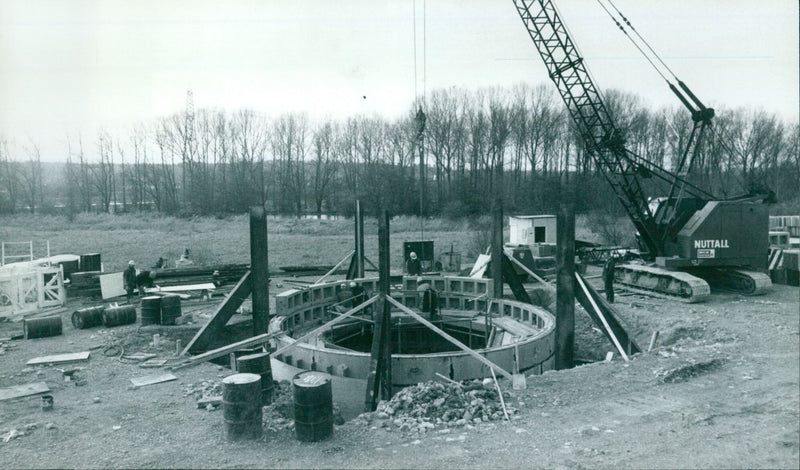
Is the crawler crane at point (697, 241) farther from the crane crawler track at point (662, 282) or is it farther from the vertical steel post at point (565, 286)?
the vertical steel post at point (565, 286)

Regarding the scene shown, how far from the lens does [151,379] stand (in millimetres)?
9992

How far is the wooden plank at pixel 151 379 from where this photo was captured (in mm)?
9750

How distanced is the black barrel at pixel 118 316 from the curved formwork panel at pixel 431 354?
144 inches

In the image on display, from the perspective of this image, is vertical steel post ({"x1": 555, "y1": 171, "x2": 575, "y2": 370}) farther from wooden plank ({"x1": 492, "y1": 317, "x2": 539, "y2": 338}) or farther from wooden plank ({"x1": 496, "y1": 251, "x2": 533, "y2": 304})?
wooden plank ({"x1": 496, "y1": 251, "x2": 533, "y2": 304})

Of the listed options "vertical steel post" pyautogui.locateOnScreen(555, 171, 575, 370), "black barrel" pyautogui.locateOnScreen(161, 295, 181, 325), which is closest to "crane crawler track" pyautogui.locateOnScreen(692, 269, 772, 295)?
"vertical steel post" pyautogui.locateOnScreen(555, 171, 575, 370)

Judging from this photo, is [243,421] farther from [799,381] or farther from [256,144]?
[256,144]

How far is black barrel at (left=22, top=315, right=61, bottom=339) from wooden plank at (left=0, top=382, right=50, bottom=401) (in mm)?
4001

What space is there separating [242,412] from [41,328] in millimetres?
8696

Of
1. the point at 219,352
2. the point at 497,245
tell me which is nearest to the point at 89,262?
the point at 497,245

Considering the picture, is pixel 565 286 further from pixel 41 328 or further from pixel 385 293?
pixel 41 328

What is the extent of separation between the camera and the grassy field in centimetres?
2931

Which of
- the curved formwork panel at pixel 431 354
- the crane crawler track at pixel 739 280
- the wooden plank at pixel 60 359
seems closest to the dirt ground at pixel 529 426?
the wooden plank at pixel 60 359

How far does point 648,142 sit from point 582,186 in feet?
37.4

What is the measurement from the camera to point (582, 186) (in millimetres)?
49625
